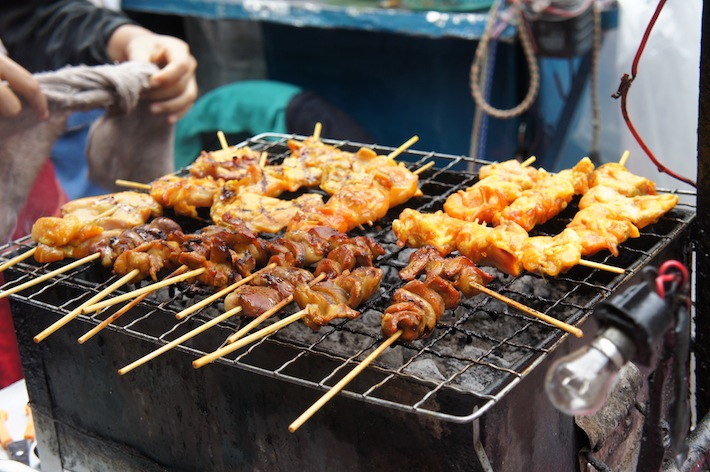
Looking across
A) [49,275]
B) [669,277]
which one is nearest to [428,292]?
[669,277]

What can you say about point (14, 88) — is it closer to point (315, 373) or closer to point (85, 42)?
point (85, 42)

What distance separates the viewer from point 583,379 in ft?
5.66

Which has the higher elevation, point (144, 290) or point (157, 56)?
point (157, 56)

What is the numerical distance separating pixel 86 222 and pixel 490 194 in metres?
1.96

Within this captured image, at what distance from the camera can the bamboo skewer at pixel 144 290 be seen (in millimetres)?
2789

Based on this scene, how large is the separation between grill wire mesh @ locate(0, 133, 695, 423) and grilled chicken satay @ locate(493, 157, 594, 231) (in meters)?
0.11

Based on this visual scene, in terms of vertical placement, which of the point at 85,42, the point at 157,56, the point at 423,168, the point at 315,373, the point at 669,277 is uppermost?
the point at 669,277

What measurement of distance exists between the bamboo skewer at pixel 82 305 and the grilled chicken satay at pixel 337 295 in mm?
755

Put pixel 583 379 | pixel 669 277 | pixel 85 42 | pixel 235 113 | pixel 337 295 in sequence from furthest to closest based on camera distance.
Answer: pixel 235 113 → pixel 85 42 → pixel 337 295 → pixel 669 277 → pixel 583 379

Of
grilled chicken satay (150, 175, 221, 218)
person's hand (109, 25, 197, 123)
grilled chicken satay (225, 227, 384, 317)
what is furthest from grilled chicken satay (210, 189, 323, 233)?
person's hand (109, 25, 197, 123)

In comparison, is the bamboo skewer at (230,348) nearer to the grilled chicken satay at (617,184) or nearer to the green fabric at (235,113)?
the grilled chicken satay at (617,184)

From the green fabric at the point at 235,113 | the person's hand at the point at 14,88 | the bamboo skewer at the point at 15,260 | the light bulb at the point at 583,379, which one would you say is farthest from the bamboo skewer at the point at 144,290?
the green fabric at the point at 235,113

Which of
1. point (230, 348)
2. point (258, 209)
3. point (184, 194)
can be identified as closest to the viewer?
point (230, 348)

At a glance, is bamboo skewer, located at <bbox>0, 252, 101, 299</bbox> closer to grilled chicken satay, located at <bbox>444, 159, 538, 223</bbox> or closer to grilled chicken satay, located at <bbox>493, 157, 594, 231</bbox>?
grilled chicken satay, located at <bbox>444, 159, 538, 223</bbox>
